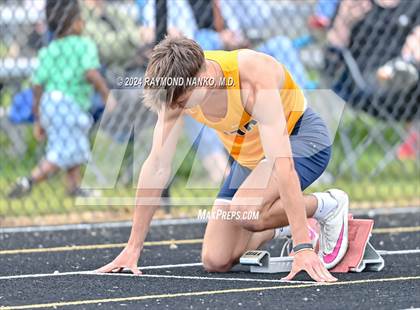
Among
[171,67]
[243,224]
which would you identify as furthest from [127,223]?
[171,67]

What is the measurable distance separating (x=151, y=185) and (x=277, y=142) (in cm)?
84

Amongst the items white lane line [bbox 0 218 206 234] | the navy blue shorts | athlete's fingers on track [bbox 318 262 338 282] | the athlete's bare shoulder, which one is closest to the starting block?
the navy blue shorts

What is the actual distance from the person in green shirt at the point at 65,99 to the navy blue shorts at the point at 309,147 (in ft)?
11.3

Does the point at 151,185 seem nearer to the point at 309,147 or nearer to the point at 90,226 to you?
the point at 309,147

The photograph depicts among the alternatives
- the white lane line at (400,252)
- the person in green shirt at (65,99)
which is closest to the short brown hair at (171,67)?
the white lane line at (400,252)

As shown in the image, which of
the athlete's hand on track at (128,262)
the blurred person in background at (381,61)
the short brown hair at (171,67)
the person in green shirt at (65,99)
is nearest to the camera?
the short brown hair at (171,67)

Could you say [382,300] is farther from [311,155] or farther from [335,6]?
[335,6]

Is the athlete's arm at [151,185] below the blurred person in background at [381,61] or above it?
above

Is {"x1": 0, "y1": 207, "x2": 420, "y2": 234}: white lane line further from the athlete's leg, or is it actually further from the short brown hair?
the short brown hair

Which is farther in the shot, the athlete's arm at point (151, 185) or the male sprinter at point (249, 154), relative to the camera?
the athlete's arm at point (151, 185)

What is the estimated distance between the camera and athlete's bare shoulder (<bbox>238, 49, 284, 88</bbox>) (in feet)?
20.6

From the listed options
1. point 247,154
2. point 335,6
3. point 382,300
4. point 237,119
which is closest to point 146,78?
point 237,119

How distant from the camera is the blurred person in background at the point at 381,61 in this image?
36.2 feet

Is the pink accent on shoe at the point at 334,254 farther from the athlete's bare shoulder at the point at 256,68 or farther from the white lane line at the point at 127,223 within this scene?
the white lane line at the point at 127,223
